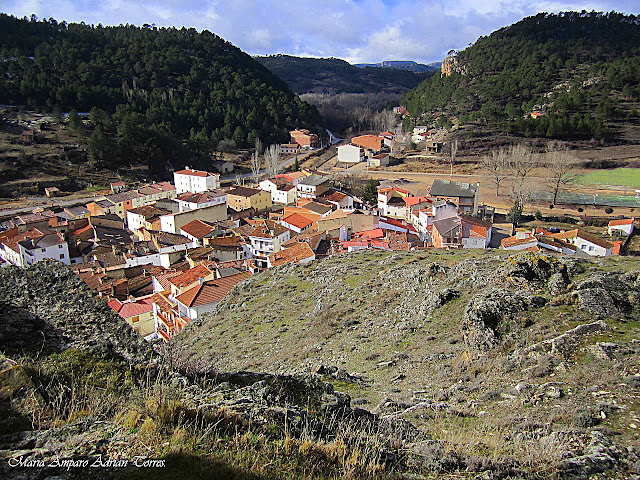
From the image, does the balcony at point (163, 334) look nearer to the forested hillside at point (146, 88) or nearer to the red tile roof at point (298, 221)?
the red tile roof at point (298, 221)

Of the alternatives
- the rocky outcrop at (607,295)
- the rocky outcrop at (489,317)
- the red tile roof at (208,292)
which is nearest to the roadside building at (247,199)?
the red tile roof at (208,292)

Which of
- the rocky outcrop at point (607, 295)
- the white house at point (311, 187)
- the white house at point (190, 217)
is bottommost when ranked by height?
the white house at point (190, 217)

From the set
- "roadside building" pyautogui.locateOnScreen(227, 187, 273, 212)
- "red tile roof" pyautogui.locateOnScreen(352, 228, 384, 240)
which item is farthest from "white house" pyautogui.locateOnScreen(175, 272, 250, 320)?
"roadside building" pyautogui.locateOnScreen(227, 187, 273, 212)

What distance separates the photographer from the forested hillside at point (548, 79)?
55625mm

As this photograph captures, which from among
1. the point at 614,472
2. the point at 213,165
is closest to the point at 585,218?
the point at 614,472

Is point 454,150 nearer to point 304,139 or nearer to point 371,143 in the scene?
point 371,143

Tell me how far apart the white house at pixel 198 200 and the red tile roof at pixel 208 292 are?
17.5 metres

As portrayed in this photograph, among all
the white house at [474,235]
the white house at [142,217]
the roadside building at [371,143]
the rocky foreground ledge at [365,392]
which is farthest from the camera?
the roadside building at [371,143]

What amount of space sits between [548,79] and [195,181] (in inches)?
2303

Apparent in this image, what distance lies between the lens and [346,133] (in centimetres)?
8800

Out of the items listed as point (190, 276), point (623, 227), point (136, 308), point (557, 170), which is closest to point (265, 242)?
point (190, 276)

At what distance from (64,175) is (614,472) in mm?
51005

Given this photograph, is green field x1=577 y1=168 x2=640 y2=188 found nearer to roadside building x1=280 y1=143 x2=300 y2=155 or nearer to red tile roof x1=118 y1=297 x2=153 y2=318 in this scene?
roadside building x1=280 y1=143 x2=300 y2=155

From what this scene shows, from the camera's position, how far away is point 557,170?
39469 millimetres
